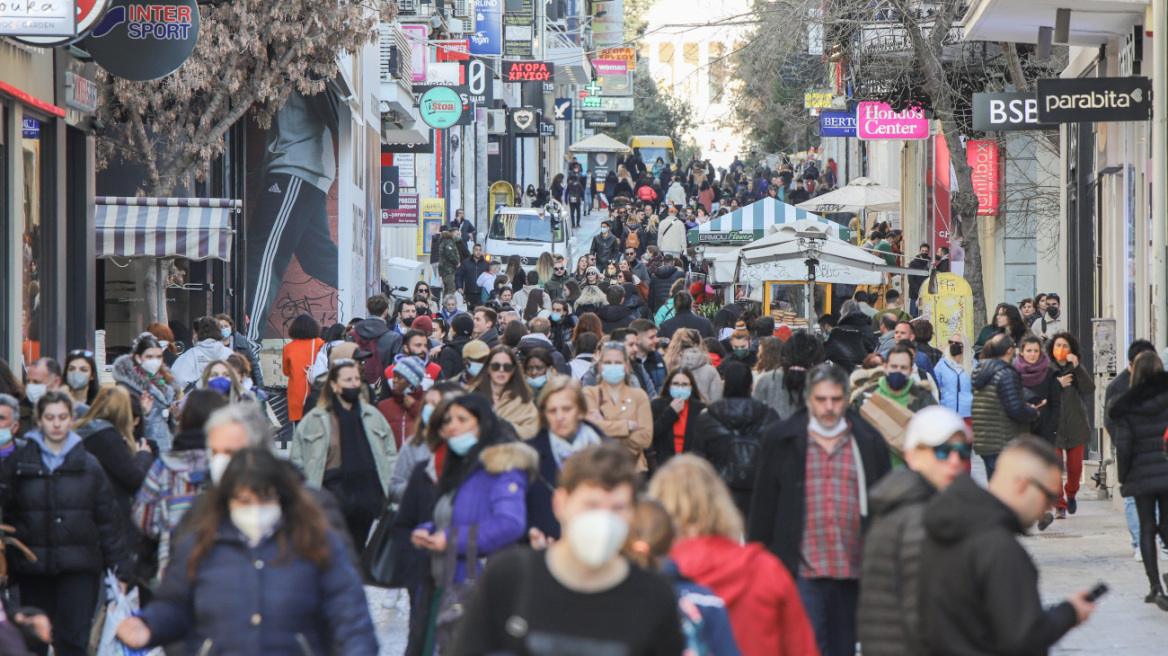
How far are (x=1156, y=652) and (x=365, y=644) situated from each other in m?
5.84

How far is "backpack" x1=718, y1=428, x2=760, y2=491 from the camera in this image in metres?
8.85

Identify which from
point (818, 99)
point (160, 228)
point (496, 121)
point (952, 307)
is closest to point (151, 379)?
point (160, 228)

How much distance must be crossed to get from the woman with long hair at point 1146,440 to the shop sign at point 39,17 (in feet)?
24.7

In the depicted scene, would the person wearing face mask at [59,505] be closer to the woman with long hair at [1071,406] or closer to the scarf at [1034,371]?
the scarf at [1034,371]

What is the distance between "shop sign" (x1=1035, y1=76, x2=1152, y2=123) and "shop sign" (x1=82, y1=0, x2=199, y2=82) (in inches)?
286

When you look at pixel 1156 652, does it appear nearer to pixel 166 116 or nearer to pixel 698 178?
pixel 166 116

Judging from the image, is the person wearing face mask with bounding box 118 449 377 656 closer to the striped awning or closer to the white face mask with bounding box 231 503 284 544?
the white face mask with bounding box 231 503 284 544

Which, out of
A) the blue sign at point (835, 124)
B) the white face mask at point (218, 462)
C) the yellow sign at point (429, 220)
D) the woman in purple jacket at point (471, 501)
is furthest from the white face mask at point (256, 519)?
the yellow sign at point (429, 220)

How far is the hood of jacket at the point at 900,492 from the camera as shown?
514 centimetres

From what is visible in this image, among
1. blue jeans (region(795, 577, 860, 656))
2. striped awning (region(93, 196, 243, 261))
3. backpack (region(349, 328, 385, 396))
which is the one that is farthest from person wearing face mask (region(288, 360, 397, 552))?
striped awning (region(93, 196, 243, 261))

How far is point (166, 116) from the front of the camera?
19906mm

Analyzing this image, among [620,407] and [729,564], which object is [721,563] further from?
[620,407]

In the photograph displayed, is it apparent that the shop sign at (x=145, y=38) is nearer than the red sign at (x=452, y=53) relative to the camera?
Yes

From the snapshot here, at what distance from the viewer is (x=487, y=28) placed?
45.9 meters
